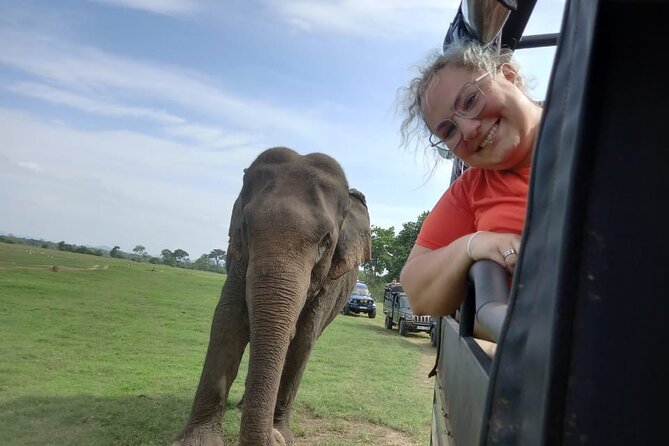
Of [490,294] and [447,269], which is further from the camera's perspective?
[447,269]

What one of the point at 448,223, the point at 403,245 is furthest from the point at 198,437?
the point at 403,245

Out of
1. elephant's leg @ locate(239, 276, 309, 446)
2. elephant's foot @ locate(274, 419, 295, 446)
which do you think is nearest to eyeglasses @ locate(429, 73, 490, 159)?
elephant's leg @ locate(239, 276, 309, 446)

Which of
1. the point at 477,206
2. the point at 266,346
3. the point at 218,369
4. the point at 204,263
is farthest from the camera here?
the point at 204,263

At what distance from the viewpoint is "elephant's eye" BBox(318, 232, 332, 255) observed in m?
6.14

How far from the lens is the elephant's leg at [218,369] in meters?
5.63

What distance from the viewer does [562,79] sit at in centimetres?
80

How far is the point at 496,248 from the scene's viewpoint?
1432 millimetres

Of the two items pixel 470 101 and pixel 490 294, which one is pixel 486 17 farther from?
pixel 490 294

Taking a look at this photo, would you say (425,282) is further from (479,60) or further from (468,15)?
(468,15)

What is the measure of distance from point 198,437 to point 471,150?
461 centimetres

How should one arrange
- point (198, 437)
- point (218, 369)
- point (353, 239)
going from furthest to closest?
1. point (353, 239)
2. point (218, 369)
3. point (198, 437)

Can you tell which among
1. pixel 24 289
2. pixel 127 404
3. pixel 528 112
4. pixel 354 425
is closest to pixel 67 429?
pixel 127 404

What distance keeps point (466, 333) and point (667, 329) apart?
115 centimetres

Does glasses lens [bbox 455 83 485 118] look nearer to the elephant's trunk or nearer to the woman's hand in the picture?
the woman's hand
